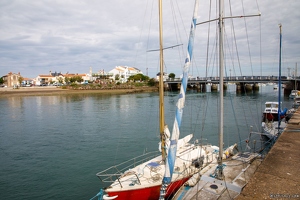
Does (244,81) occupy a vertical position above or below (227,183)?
above

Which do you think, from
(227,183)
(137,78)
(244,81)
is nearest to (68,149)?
(227,183)

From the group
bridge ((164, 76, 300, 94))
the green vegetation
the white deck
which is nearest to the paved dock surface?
the white deck

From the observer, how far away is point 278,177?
683cm

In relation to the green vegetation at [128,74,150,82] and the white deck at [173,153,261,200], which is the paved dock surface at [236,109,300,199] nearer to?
the white deck at [173,153,261,200]

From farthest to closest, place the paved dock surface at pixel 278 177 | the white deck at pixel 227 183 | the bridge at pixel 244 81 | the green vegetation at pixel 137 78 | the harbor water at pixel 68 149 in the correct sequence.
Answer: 1. the green vegetation at pixel 137 78
2. the bridge at pixel 244 81
3. the harbor water at pixel 68 149
4. the white deck at pixel 227 183
5. the paved dock surface at pixel 278 177

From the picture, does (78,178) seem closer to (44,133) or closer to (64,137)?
(64,137)

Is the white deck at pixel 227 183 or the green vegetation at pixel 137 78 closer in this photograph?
the white deck at pixel 227 183

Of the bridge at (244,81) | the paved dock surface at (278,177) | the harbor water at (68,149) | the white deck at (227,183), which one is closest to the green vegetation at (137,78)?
the bridge at (244,81)

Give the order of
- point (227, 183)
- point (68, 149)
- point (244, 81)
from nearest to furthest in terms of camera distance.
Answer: point (227, 183) < point (68, 149) < point (244, 81)

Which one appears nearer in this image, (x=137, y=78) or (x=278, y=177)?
(x=278, y=177)

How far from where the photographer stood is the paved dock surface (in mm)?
5896

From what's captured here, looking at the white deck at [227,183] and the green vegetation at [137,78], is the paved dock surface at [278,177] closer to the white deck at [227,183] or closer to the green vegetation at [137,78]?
the white deck at [227,183]

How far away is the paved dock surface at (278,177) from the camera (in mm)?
5896

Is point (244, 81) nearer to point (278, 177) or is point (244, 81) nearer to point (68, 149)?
point (68, 149)
